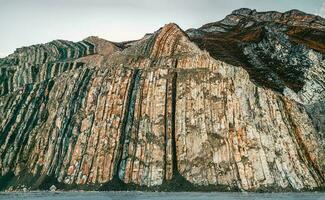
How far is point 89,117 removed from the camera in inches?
4973

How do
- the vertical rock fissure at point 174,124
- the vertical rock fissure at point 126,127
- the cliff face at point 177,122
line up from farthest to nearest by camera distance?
the vertical rock fissure at point 126,127 → the vertical rock fissure at point 174,124 → the cliff face at point 177,122

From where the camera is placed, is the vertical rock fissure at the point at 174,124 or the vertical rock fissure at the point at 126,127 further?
the vertical rock fissure at the point at 126,127

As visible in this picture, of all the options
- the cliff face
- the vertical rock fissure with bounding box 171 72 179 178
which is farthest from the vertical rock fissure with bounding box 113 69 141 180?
the vertical rock fissure with bounding box 171 72 179 178

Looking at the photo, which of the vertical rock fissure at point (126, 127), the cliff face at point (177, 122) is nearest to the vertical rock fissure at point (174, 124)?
the cliff face at point (177, 122)

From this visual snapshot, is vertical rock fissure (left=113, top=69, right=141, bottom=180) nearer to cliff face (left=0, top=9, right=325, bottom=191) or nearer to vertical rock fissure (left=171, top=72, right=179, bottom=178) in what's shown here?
cliff face (left=0, top=9, right=325, bottom=191)

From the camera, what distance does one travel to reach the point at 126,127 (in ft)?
395

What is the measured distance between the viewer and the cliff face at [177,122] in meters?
109

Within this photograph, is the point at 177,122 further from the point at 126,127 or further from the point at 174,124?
the point at 126,127

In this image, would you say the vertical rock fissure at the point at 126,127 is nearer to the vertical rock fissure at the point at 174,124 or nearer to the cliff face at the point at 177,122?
the cliff face at the point at 177,122

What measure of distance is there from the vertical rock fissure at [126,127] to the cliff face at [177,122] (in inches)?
8.8

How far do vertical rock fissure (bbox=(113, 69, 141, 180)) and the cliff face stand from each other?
223 mm

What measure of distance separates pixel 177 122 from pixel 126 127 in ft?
35.4

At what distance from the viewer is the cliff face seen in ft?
358

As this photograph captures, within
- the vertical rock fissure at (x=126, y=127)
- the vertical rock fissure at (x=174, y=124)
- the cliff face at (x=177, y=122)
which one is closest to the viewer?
the cliff face at (x=177, y=122)
